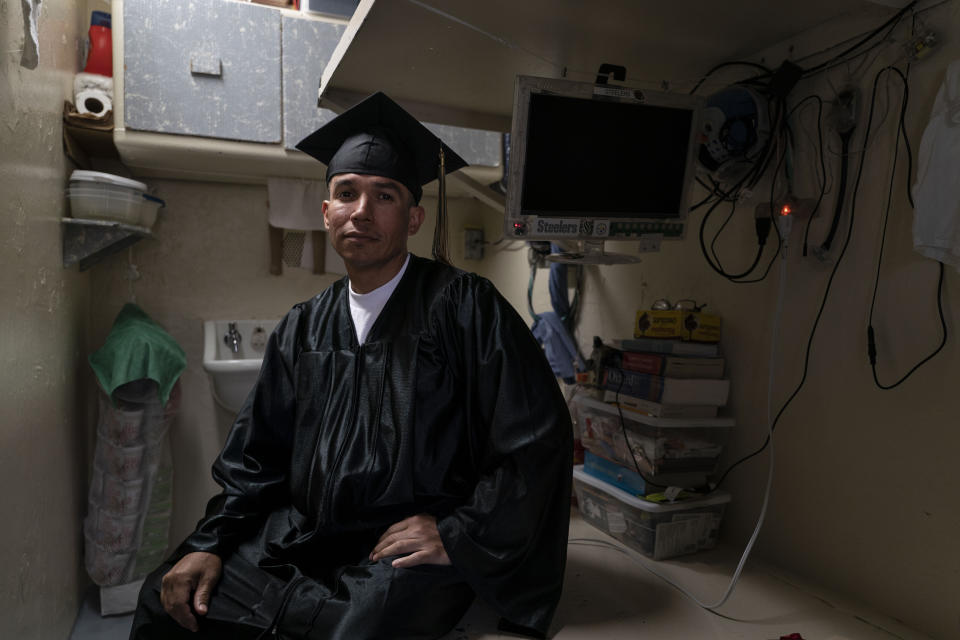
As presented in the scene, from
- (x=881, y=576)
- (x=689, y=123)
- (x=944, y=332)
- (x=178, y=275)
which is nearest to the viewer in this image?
(x=944, y=332)

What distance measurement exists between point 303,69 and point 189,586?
1.79 m

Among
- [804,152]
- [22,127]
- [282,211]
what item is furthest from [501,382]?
[282,211]

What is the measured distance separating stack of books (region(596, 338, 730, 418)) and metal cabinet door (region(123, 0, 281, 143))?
154cm

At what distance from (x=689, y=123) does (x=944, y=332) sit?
746 millimetres

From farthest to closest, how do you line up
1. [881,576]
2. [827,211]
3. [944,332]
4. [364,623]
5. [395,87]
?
[395,87], [827,211], [881,576], [944,332], [364,623]

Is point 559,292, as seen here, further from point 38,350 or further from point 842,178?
point 38,350

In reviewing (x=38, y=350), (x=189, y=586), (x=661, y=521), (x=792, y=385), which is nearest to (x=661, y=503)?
(x=661, y=521)

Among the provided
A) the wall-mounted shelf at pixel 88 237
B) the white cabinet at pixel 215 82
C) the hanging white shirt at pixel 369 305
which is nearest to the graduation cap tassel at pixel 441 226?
the hanging white shirt at pixel 369 305

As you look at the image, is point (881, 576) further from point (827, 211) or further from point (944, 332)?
point (827, 211)

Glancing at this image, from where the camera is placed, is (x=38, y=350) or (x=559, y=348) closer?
(x=38, y=350)

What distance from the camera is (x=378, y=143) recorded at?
1253mm

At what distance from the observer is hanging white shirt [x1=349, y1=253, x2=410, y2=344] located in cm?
127

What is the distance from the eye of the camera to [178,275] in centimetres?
245

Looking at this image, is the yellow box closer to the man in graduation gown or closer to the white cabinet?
the man in graduation gown
